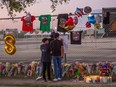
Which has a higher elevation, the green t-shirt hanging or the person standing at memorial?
the green t-shirt hanging

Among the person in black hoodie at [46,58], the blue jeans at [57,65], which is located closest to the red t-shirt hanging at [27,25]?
the person in black hoodie at [46,58]

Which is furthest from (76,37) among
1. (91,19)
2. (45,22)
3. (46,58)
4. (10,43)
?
(10,43)

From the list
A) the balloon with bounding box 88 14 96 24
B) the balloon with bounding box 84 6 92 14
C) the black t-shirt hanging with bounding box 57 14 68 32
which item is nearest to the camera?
the balloon with bounding box 84 6 92 14

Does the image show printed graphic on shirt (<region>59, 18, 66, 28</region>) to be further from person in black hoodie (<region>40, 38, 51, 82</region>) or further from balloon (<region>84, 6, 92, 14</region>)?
person in black hoodie (<region>40, 38, 51, 82</region>)

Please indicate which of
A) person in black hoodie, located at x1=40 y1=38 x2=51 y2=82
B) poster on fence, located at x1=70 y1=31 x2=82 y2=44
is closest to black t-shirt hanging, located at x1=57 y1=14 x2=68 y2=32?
poster on fence, located at x1=70 y1=31 x2=82 y2=44

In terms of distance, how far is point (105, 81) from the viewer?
13.3 metres

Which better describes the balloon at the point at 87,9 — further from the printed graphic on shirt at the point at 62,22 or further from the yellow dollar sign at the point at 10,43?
the yellow dollar sign at the point at 10,43

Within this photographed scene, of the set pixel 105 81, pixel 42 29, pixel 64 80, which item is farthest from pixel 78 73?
pixel 42 29

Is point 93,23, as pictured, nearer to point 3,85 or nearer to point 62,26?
point 62,26

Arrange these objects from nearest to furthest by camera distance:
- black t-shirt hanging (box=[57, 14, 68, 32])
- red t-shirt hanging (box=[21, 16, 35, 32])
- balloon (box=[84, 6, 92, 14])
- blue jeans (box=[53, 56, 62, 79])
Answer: blue jeans (box=[53, 56, 62, 79])
balloon (box=[84, 6, 92, 14])
black t-shirt hanging (box=[57, 14, 68, 32])
red t-shirt hanging (box=[21, 16, 35, 32])

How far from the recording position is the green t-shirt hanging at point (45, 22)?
15.6 m

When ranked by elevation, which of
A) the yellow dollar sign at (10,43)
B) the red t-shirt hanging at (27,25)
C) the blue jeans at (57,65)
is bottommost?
the blue jeans at (57,65)

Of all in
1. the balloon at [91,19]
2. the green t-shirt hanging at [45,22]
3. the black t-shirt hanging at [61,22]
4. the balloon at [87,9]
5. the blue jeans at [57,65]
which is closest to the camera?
the blue jeans at [57,65]

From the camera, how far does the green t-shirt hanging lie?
15625mm
